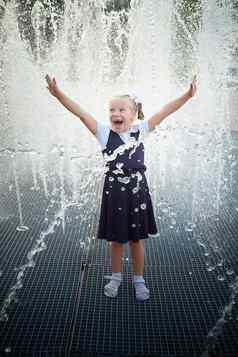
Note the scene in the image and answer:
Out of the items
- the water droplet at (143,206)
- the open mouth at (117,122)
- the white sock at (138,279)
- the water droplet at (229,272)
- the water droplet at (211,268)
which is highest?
the open mouth at (117,122)

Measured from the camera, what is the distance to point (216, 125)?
8.16 metres

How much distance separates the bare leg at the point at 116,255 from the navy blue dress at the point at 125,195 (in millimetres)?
112

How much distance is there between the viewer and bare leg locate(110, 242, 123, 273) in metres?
2.42

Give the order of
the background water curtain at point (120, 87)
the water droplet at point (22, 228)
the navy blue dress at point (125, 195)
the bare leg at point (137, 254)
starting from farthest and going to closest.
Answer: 1. the background water curtain at point (120, 87)
2. the water droplet at point (22, 228)
3. the bare leg at point (137, 254)
4. the navy blue dress at point (125, 195)

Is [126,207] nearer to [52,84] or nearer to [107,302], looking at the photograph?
[107,302]

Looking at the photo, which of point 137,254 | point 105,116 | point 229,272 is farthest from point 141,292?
point 105,116

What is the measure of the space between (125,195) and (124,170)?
0.15 meters

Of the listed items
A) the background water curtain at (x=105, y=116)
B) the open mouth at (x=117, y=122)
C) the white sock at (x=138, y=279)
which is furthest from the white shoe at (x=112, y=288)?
the open mouth at (x=117, y=122)

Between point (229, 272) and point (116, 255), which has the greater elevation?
point (116, 255)

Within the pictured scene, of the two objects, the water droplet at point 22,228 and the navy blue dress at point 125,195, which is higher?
the navy blue dress at point 125,195

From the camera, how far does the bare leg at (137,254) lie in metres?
2.40

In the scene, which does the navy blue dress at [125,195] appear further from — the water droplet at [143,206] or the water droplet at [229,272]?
the water droplet at [229,272]

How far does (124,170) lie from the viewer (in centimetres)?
228

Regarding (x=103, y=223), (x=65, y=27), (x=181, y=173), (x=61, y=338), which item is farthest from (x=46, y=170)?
(x=65, y=27)
